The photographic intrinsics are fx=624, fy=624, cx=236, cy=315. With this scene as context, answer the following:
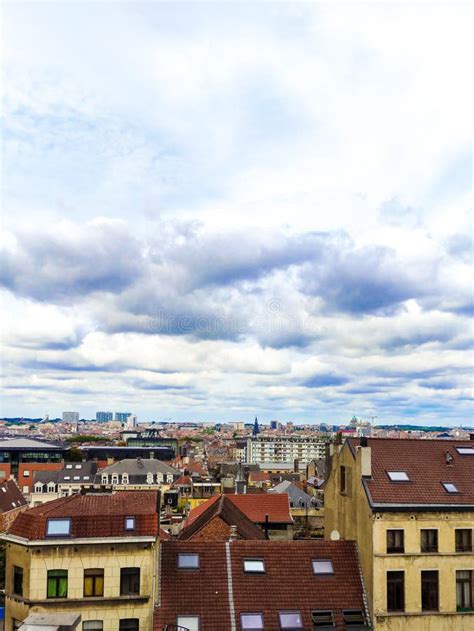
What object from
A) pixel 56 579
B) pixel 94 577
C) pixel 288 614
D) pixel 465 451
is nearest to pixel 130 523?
pixel 94 577

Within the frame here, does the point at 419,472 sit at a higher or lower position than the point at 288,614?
higher

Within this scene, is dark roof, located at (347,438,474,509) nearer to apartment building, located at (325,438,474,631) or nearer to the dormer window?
apartment building, located at (325,438,474,631)

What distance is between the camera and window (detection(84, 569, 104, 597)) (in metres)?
31.2

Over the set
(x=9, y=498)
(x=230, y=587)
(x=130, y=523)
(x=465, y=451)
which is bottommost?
(x=9, y=498)

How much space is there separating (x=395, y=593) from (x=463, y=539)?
4.99 m

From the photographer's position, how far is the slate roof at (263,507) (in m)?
64.0

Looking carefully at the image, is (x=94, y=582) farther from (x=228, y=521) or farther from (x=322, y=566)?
(x=228, y=521)

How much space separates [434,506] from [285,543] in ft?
28.0

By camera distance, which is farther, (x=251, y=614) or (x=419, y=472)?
(x=419, y=472)

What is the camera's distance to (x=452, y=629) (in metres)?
33.8

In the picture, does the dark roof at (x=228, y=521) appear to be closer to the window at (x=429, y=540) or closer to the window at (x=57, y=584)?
the window at (x=429, y=540)

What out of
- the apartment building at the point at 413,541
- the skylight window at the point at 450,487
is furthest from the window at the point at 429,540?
the skylight window at the point at 450,487

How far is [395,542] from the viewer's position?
3403cm

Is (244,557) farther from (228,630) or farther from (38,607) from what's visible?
(38,607)
